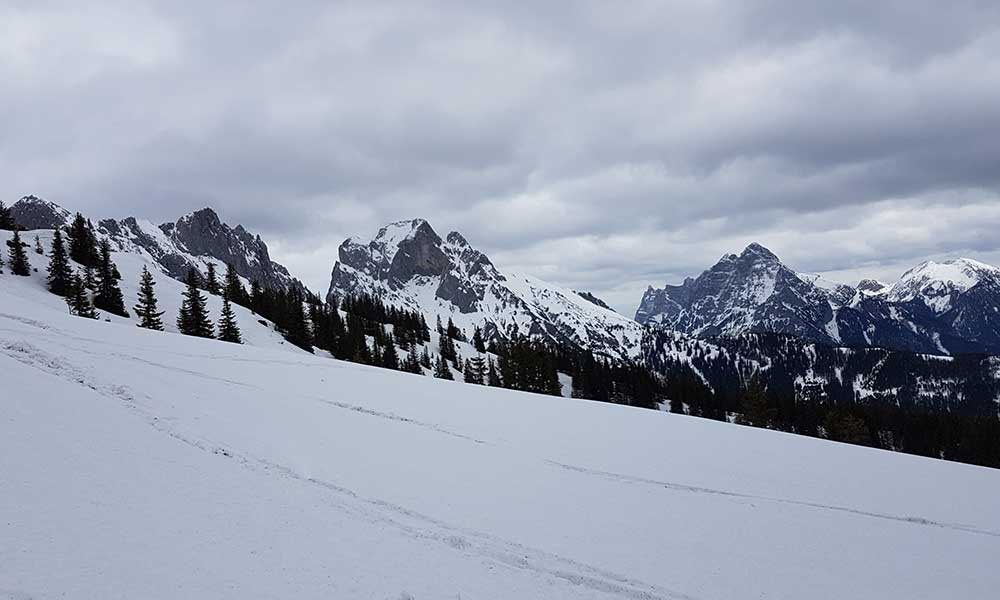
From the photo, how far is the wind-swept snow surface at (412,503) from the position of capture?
7.70 m

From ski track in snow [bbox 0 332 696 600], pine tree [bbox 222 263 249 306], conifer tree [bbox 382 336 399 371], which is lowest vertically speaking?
conifer tree [bbox 382 336 399 371]

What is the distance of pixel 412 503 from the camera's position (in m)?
11.4

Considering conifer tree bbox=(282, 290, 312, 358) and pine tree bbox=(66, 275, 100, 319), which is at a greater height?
pine tree bbox=(66, 275, 100, 319)

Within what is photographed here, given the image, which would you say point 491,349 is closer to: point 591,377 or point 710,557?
point 591,377

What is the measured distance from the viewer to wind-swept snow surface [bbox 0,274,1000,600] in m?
7.70

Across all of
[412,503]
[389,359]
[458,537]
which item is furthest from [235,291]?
[458,537]

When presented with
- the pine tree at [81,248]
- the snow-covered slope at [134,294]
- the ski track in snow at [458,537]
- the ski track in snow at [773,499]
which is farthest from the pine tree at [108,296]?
the ski track in snow at [773,499]

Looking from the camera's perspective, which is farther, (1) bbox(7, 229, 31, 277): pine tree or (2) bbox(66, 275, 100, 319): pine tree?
(1) bbox(7, 229, 31, 277): pine tree

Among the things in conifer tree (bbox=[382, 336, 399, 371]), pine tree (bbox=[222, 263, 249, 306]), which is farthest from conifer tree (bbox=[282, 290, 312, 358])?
pine tree (bbox=[222, 263, 249, 306])

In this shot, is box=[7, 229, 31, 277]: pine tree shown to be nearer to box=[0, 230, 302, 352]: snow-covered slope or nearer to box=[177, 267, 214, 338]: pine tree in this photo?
box=[0, 230, 302, 352]: snow-covered slope

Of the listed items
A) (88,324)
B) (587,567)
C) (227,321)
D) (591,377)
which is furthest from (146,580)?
(591,377)

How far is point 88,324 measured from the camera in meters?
28.2

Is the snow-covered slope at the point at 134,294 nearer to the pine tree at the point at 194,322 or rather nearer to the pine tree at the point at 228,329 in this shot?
the pine tree at the point at 228,329

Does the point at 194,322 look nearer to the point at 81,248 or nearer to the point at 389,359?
the point at 81,248
